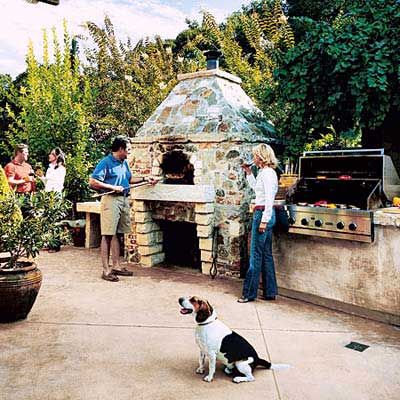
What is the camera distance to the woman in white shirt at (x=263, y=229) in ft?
14.3

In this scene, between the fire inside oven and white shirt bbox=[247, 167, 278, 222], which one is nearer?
white shirt bbox=[247, 167, 278, 222]

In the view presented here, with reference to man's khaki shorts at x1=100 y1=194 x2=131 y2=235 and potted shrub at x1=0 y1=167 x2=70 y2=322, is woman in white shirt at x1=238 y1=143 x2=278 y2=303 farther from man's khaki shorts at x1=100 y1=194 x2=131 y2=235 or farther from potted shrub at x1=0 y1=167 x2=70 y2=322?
potted shrub at x1=0 y1=167 x2=70 y2=322

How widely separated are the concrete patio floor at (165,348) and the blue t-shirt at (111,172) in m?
1.23

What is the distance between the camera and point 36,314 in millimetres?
4102

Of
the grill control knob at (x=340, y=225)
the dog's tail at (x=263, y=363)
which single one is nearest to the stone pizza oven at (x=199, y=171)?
the grill control knob at (x=340, y=225)

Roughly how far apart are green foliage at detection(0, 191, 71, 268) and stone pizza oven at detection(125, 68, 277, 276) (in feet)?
6.26

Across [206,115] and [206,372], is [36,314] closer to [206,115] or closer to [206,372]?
[206,372]

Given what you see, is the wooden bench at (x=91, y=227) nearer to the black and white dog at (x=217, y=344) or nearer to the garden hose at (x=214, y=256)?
the garden hose at (x=214, y=256)

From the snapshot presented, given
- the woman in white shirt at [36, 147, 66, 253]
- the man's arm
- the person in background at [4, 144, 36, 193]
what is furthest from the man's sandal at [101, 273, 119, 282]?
the person in background at [4, 144, 36, 193]

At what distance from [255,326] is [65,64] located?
6.86m

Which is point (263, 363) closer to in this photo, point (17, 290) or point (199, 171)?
point (17, 290)

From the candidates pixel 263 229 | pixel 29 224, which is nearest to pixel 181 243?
pixel 263 229

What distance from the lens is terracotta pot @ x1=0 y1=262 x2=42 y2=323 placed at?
3682 mm

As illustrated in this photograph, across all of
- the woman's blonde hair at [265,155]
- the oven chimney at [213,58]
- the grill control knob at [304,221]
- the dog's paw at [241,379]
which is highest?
the oven chimney at [213,58]
